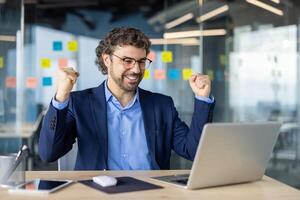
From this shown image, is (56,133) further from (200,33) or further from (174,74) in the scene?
(174,74)

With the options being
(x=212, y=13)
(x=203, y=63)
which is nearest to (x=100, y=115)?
(x=203, y=63)

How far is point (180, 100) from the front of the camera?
5.77 metres

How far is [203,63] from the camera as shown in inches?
219

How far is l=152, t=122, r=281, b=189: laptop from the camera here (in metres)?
1.38

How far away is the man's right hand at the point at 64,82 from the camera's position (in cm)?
175

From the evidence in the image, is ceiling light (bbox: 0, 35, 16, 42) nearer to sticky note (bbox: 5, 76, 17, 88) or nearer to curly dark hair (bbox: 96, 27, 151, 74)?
sticky note (bbox: 5, 76, 17, 88)

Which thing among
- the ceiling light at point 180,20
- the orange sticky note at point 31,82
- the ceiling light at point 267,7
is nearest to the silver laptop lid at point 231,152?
the ceiling light at point 267,7

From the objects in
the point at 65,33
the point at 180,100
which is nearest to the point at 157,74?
the point at 180,100

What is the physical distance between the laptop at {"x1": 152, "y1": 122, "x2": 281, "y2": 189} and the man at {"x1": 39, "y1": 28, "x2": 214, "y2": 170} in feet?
1.36

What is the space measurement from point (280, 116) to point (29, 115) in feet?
10.1

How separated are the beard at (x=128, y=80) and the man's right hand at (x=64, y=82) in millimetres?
322

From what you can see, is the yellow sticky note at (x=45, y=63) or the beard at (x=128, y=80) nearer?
the beard at (x=128, y=80)

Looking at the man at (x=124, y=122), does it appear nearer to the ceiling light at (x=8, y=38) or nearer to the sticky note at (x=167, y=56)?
the ceiling light at (x=8, y=38)

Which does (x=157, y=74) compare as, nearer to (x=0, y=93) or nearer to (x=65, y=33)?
(x=65, y=33)
